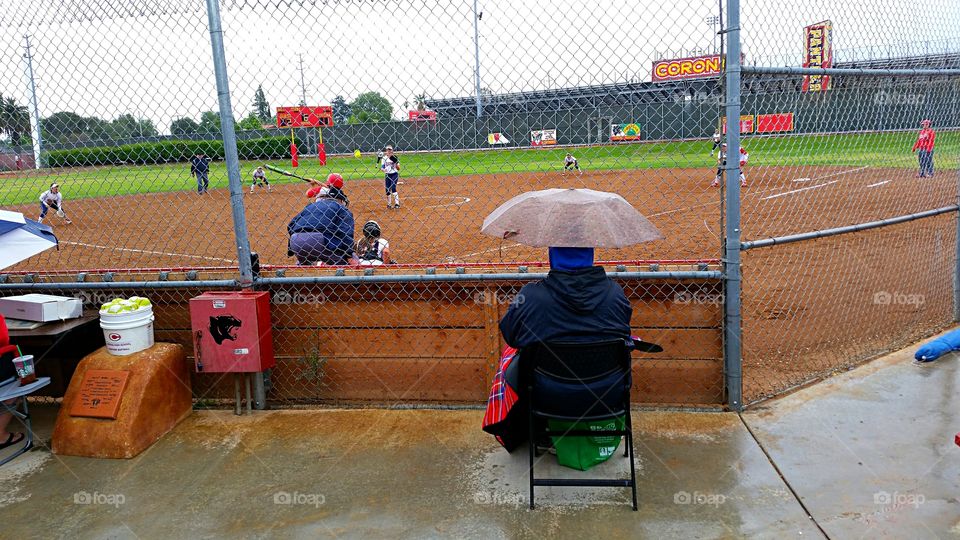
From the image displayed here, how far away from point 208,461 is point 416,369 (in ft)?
5.03

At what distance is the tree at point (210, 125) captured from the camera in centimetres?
528

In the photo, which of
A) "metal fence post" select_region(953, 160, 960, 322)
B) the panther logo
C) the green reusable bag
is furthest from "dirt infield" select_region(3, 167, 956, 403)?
the panther logo

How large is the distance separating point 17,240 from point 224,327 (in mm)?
1455

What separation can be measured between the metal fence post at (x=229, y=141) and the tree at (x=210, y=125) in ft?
1.67

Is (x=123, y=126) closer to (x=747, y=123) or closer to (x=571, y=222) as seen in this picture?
(x=571, y=222)

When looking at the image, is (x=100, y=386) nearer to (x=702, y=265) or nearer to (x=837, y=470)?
(x=702, y=265)

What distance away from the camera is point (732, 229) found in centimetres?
452

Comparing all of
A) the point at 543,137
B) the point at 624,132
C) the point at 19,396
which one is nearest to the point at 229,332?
the point at 19,396

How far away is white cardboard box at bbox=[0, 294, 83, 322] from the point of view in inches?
194

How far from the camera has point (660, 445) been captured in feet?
14.3

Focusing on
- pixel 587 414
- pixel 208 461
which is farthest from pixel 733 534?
pixel 208 461

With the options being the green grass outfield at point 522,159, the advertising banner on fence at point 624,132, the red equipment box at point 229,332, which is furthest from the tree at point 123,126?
the advertising banner on fence at point 624,132

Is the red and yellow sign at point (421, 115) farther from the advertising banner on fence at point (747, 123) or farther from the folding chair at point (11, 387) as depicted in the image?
the folding chair at point (11, 387)

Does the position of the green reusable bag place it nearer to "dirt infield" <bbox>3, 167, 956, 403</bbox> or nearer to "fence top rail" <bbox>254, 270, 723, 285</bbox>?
"fence top rail" <bbox>254, 270, 723, 285</bbox>
